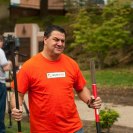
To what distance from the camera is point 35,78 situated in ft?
16.1

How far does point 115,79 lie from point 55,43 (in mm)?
13563

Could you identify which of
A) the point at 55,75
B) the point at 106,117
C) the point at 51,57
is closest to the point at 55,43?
the point at 51,57

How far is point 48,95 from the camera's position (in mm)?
4898

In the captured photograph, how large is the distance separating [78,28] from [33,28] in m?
2.87

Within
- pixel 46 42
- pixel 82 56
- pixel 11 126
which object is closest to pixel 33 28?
pixel 82 56

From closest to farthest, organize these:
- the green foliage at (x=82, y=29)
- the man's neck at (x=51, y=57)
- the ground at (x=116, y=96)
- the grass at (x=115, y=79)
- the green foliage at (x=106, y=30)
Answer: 1. the man's neck at (x=51, y=57)
2. the ground at (x=116, y=96)
3. the grass at (x=115, y=79)
4. the green foliage at (x=106, y=30)
5. the green foliage at (x=82, y=29)

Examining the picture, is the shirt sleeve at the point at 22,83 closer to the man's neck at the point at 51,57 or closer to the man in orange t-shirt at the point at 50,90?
the man in orange t-shirt at the point at 50,90

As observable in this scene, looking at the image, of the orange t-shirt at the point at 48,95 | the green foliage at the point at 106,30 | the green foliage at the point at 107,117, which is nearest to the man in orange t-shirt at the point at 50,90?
the orange t-shirt at the point at 48,95

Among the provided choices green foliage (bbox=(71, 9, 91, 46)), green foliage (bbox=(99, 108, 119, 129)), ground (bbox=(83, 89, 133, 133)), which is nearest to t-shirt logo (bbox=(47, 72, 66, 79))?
green foliage (bbox=(99, 108, 119, 129))

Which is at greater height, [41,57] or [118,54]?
[41,57]

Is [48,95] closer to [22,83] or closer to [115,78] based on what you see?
[22,83]

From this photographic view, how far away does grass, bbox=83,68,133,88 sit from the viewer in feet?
55.2

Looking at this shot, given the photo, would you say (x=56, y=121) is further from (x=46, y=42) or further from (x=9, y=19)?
(x=9, y=19)

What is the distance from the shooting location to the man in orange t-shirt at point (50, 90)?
4.90 metres
